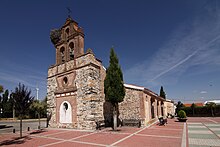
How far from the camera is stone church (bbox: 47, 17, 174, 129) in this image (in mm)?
13945

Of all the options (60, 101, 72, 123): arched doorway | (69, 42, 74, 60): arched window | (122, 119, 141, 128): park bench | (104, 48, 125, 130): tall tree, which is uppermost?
(69, 42, 74, 60): arched window

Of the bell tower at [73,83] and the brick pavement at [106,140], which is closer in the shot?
the brick pavement at [106,140]

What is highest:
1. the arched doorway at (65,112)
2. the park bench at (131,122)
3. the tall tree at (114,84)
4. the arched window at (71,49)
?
the arched window at (71,49)

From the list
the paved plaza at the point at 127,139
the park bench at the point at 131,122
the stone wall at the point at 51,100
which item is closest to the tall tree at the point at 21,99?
the paved plaza at the point at 127,139

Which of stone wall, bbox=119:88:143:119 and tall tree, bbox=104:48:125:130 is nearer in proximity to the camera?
tall tree, bbox=104:48:125:130

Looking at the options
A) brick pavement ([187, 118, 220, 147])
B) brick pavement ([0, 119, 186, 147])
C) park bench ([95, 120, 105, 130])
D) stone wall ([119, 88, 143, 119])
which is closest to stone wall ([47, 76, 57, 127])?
brick pavement ([0, 119, 186, 147])

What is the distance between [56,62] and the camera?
17688 mm

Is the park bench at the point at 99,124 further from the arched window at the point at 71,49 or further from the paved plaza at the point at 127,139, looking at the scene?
the arched window at the point at 71,49

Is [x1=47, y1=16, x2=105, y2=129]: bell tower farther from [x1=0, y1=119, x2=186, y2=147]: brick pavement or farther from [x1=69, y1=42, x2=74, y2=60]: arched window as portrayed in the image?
[x1=0, y1=119, x2=186, y2=147]: brick pavement

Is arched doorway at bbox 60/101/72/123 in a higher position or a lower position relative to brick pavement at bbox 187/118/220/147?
higher

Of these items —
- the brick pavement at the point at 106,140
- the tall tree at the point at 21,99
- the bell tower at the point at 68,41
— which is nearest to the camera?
the brick pavement at the point at 106,140

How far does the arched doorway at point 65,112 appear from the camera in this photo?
15.0 meters

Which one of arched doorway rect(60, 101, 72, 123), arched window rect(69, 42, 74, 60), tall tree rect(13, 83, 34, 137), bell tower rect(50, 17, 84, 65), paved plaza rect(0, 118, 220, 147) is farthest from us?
arched window rect(69, 42, 74, 60)

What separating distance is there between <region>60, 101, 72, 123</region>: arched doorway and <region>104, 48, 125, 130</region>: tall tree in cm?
423
